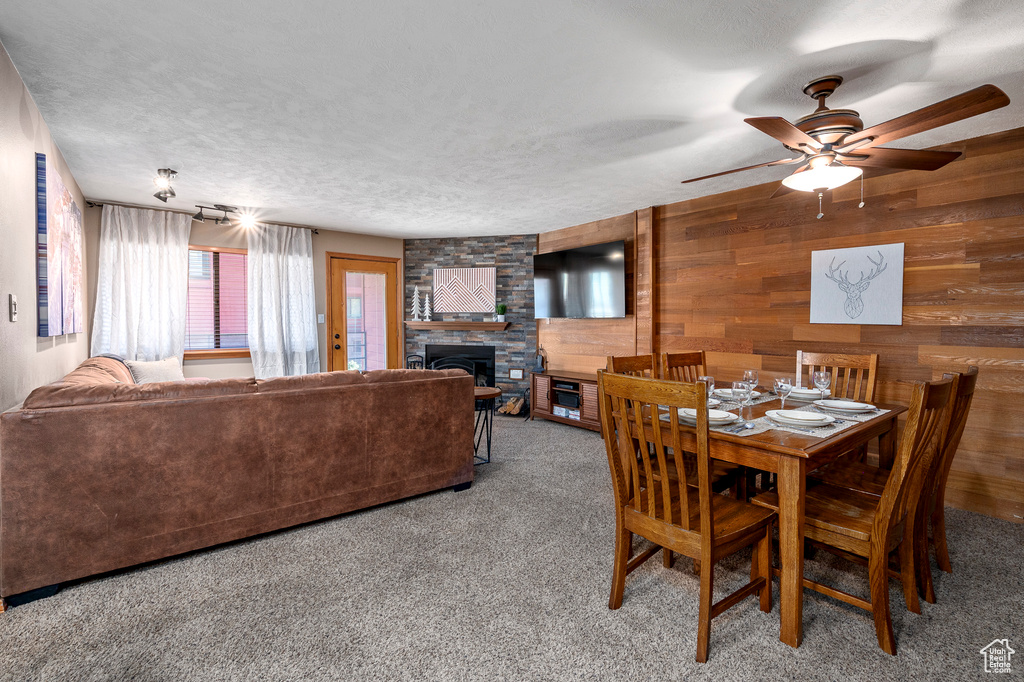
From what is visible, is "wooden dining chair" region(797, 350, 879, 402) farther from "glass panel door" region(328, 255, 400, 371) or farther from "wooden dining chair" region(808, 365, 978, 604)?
"glass panel door" region(328, 255, 400, 371)

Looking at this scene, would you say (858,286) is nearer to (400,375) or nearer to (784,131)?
(784,131)

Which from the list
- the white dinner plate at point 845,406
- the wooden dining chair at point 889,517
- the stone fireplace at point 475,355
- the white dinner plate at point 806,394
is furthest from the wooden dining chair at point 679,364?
the stone fireplace at point 475,355

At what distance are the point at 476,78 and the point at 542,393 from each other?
12.5 feet

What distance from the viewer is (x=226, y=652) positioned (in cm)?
169

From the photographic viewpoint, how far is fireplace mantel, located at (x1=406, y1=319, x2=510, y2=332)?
6184 millimetres

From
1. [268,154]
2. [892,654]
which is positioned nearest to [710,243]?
[892,654]

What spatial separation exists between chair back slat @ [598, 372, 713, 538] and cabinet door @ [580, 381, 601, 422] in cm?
280

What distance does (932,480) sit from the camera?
1.90 m

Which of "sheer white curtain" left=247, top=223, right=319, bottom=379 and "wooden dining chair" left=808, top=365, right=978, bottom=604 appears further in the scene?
"sheer white curtain" left=247, top=223, right=319, bottom=379

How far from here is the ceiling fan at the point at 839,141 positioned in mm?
1897

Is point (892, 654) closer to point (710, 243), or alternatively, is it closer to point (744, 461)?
point (744, 461)

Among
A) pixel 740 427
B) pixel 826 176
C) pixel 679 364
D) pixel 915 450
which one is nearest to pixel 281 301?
pixel 679 364

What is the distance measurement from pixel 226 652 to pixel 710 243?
14.4 feet

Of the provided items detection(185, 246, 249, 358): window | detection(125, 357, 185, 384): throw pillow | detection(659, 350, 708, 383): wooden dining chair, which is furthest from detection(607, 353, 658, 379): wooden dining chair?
detection(185, 246, 249, 358): window
